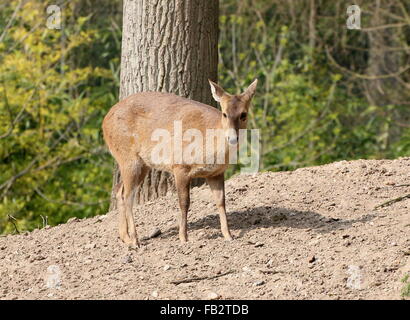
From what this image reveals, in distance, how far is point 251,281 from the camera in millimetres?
5586

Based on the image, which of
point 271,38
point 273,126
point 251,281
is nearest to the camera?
point 251,281

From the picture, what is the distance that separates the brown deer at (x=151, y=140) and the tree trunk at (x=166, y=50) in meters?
0.68

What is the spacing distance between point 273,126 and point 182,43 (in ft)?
17.4

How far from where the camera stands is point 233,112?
607 centimetres

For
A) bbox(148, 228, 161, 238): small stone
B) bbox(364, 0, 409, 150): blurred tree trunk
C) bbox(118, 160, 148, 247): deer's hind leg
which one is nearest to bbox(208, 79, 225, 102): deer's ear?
bbox(118, 160, 148, 247): deer's hind leg

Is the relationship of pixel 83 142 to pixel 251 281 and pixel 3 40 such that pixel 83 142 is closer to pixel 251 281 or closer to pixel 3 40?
pixel 3 40

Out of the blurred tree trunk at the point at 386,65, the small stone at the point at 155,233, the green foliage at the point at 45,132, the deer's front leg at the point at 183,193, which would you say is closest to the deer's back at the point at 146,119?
the deer's front leg at the point at 183,193

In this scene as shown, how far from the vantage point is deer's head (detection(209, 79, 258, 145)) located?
6.00 m

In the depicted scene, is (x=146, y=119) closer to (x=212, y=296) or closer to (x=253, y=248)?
(x=253, y=248)

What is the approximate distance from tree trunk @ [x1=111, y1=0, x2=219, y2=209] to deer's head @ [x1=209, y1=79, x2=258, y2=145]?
53.1 inches

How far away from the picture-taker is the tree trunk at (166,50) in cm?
754

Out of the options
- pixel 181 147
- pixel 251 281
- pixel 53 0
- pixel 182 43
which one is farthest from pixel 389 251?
pixel 53 0

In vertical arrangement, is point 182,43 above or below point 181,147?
above

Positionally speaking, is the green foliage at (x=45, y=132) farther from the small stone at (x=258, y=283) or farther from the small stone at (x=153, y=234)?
the small stone at (x=258, y=283)
